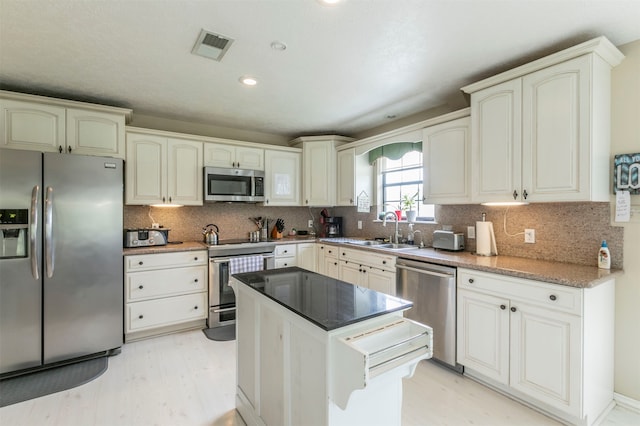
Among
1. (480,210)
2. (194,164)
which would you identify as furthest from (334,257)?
(194,164)

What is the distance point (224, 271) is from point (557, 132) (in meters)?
3.36

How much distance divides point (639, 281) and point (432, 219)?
1.76m

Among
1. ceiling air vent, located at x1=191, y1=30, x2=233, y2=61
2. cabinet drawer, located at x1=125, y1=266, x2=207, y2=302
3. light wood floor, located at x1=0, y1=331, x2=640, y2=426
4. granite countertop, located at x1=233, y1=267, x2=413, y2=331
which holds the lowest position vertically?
light wood floor, located at x1=0, y1=331, x2=640, y2=426

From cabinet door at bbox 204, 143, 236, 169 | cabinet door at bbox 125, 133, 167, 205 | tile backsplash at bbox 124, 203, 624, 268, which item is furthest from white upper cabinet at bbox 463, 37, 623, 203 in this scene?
cabinet door at bbox 125, 133, 167, 205

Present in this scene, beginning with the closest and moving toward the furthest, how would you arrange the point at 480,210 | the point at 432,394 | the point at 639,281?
the point at 639,281, the point at 432,394, the point at 480,210

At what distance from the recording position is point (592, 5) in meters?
1.73

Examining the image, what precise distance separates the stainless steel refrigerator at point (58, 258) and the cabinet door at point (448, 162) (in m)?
3.02

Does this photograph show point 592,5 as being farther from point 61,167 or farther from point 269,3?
point 61,167

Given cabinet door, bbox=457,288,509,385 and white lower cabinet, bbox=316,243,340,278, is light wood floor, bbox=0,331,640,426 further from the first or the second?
white lower cabinet, bbox=316,243,340,278

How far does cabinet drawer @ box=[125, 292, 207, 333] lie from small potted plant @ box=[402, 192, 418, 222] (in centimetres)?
253

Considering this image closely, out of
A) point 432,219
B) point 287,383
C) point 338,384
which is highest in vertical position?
point 432,219

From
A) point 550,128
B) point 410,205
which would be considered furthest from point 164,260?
point 550,128

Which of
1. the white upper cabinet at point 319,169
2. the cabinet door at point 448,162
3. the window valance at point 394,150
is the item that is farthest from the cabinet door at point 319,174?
the cabinet door at point 448,162

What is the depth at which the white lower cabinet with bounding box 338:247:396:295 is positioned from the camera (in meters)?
3.07
